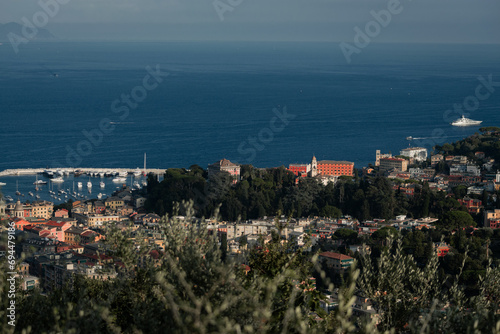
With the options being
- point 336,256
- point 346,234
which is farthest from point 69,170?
point 336,256

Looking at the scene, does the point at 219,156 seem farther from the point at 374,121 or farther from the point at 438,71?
the point at 438,71

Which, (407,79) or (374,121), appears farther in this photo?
(407,79)

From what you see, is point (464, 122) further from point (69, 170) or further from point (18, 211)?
point (18, 211)

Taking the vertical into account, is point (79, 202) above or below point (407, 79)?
below

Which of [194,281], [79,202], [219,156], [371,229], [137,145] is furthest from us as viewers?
[137,145]

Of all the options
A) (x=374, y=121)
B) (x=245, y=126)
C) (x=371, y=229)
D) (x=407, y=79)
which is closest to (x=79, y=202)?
(x=371, y=229)

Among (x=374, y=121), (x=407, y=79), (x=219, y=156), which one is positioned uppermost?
(x=407, y=79)
